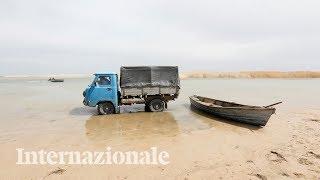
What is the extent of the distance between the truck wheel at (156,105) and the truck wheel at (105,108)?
2.32m

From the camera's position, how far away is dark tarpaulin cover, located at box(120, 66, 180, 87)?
1631cm

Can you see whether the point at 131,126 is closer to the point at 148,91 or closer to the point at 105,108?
the point at 105,108

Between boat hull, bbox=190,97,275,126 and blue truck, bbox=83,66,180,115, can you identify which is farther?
blue truck, bbox=83,66,180,115

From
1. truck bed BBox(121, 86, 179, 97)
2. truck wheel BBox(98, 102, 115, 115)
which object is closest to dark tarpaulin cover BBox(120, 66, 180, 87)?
truck bed BBox(121, 86, 179, 97)

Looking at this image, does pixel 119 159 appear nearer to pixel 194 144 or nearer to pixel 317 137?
pixel 194 144

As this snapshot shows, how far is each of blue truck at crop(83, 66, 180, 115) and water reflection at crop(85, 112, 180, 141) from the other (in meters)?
0.73

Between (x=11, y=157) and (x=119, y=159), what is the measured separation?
3326 millimetres

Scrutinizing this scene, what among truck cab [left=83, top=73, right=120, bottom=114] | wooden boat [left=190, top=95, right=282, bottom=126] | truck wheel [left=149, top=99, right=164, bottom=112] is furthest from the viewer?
truck wheel [left=149, top=99, right=164, bottom=112]

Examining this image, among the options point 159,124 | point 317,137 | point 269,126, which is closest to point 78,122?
point 159,124

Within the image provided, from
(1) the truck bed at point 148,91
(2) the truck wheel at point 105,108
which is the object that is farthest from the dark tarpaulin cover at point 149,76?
(2) the truck wheel at point 105,108

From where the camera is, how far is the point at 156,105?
17125 millimetres

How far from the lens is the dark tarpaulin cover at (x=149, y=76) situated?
16.3 metres

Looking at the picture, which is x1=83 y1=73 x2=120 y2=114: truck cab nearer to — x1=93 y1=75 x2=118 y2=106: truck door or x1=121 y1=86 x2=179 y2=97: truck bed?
x1=93 y1=75 x2=118 y2=106: truck door

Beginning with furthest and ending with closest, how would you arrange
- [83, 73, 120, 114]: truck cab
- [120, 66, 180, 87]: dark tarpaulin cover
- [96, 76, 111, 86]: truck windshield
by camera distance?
[120, 66, 180, 87]: dark tarpaulin cover, [96, 76, 111, 86]: truck windshield, [83, 73, 120, 114]: truck cab
